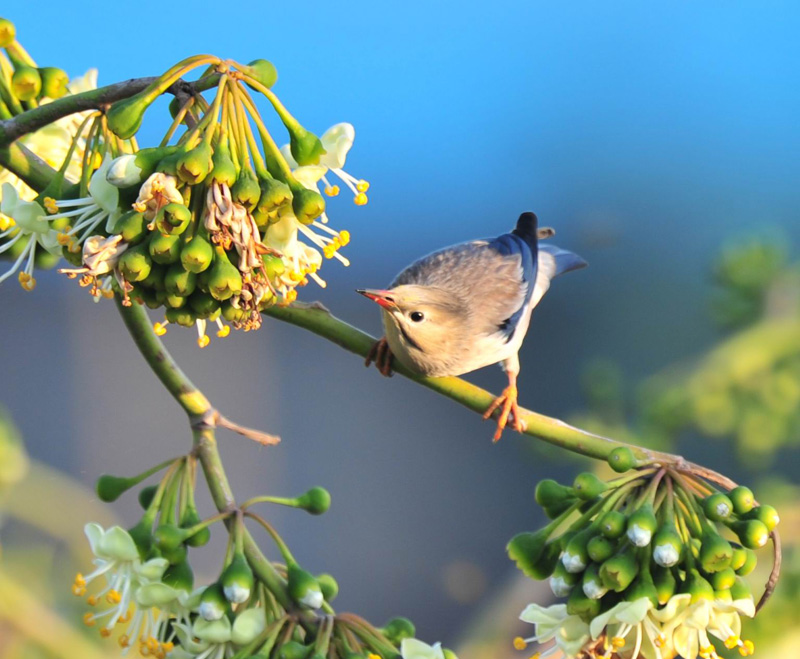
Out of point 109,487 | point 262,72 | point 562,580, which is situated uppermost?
point 262,72

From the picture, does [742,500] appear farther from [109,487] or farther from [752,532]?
[109,487]

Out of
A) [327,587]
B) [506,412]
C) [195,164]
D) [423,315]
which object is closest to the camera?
[195,164]

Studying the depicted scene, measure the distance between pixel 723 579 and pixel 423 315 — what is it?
18.4 inches

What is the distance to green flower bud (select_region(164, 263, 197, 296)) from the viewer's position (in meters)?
0.61

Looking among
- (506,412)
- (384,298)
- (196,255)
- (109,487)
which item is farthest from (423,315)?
(196,255)

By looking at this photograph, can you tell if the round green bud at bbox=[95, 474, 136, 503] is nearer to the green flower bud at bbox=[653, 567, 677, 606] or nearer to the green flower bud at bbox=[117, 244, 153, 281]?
the green flower bud at bbox=[117, 244, 153, 281]

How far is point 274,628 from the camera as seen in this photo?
72cm

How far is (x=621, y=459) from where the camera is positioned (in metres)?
0.72

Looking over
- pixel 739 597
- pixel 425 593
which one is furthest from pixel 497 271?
pixel 425 593

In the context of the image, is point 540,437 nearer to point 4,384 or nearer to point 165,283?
point 165,283

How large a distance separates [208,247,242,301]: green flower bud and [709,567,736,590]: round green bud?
1.41 feet

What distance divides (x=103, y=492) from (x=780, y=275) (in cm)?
178

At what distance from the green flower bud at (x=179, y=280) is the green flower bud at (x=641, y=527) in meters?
0.37

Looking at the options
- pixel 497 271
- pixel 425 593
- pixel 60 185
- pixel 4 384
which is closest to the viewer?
pixel 60 185
